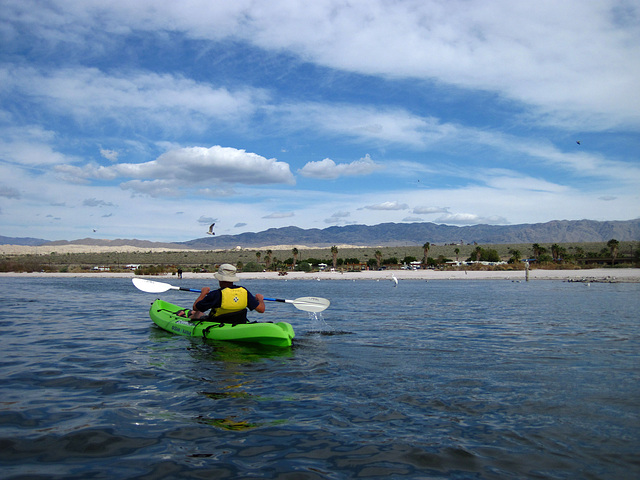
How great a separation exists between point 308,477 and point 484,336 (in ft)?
31.5

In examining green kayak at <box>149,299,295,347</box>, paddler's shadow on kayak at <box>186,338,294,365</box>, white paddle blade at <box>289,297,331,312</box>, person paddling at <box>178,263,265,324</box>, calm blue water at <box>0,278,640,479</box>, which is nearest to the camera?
calm blue water at <box>0,278,640,479</box>

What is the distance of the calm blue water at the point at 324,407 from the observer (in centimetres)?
450

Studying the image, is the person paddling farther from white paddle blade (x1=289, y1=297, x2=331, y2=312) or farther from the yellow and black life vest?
white paddle blade (x1=289, y1=297, x2=331, y2=312)

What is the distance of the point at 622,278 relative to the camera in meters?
43.3

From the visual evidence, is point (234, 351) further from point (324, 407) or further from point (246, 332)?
point (324, 407)

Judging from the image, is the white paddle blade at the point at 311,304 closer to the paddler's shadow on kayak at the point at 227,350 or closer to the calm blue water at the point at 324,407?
the calm blue water at the point at 324,407

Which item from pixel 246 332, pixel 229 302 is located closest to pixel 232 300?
pixel 229 302

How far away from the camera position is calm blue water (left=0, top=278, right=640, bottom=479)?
14.8ft

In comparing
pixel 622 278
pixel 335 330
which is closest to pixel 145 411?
pixel 335 330

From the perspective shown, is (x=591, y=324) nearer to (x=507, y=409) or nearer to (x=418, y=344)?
(x=418, y=344)

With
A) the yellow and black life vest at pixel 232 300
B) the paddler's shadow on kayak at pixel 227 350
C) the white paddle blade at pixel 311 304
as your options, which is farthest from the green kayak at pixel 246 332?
the white paddle blade at pixel 311 304

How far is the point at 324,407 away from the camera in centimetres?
627

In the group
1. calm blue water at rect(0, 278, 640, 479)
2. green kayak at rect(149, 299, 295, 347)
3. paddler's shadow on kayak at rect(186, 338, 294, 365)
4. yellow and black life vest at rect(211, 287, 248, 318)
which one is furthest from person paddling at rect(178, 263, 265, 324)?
calm blue water at rect(0, 278, 640, 479)

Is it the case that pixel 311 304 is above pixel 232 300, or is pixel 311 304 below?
below
